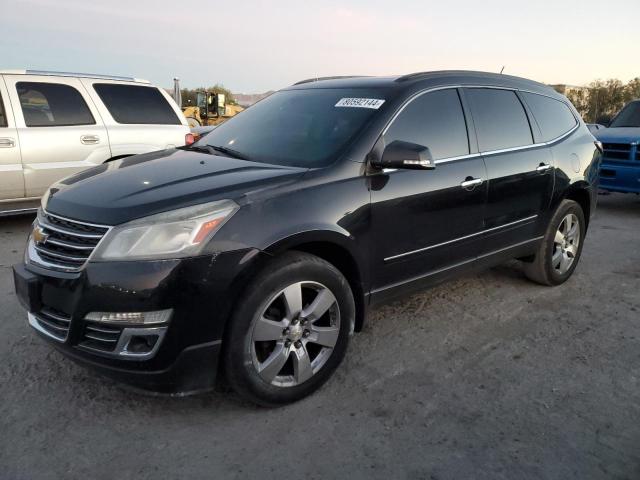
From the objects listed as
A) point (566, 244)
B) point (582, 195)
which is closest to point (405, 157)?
point (566, 244)

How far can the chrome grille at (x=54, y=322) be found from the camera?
8.38 feet

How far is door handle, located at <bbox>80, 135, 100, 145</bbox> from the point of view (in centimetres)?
655

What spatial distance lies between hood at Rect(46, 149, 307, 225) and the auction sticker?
71cm

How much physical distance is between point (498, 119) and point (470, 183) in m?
0.75

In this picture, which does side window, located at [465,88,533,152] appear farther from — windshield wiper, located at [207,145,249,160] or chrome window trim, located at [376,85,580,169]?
windshield wiper, located at [207,145,249,160]

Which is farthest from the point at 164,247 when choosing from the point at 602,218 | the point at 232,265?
the point at 602,218

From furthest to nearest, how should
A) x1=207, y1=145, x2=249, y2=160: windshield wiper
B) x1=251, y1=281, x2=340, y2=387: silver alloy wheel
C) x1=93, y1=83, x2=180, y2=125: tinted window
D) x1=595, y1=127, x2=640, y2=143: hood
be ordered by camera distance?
x1=595, y1=127, x2=640, y2=143: hood
x1=93, y1=83, x2=180, y2=125: tinted window
x1=207, y1=145, x2=249, y2=160: windshield wiper
x1=251, y1=281, x2=340, y2=387: silver alloy wheel

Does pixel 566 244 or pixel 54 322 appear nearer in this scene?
pixel 54 322

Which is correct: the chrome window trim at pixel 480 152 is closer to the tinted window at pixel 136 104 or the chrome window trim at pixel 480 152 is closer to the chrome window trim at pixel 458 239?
the chrome window trim at pixel 458 239

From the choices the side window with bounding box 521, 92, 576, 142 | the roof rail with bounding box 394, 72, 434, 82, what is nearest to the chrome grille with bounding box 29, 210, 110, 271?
the roof rail with bounding box 394, 72, 434, 82

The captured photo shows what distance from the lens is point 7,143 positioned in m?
6.11

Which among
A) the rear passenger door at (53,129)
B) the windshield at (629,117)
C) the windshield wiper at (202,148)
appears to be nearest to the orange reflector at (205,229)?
the windshield wiper at (202,148)

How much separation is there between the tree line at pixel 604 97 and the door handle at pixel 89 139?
104 feet

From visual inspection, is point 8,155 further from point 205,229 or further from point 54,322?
point 205,229
